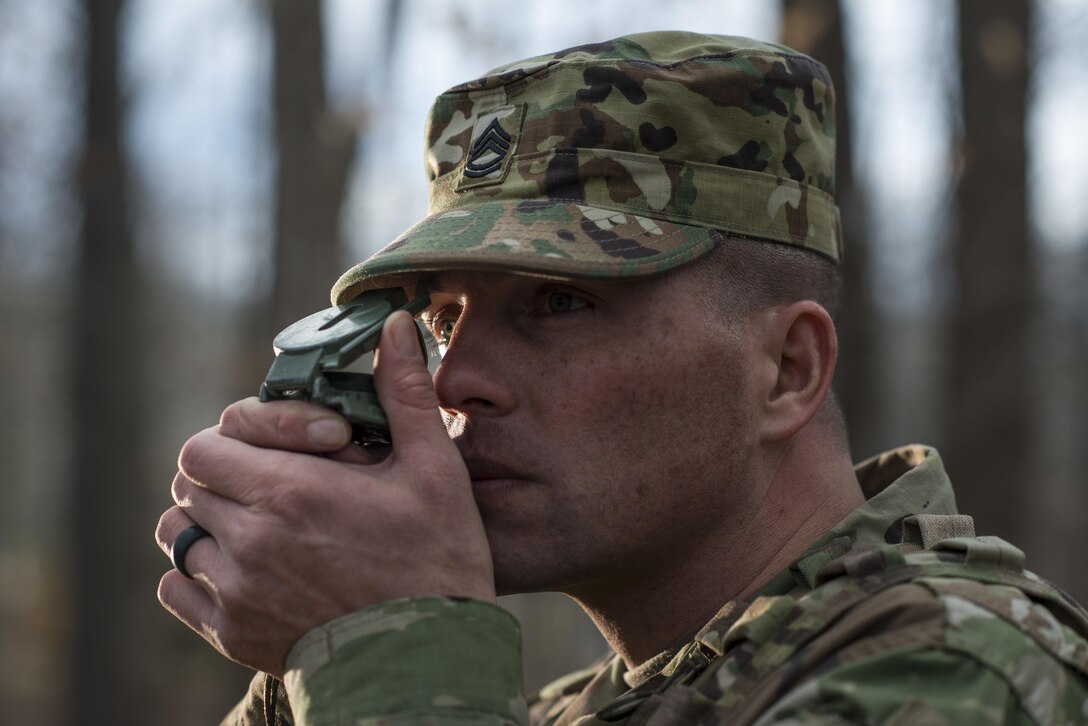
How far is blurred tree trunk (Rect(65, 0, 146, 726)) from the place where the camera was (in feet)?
35.9

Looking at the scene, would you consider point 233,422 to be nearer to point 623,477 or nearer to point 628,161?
point 623,477

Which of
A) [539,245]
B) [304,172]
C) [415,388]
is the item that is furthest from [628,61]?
[304,172]

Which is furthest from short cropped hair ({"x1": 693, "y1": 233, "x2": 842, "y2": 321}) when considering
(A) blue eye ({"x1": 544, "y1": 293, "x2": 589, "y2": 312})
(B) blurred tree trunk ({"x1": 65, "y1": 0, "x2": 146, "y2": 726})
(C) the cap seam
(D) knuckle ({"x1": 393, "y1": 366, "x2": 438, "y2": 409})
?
(B) blurred tree trunk ({"x1": 65, "y1": 0, "x2": 146, "y2": 726})

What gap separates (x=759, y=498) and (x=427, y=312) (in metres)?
0.94

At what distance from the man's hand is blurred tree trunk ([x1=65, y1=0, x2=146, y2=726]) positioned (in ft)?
31.1

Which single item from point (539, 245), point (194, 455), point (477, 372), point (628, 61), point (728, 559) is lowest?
point (728, 559)

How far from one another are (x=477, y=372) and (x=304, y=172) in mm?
4959

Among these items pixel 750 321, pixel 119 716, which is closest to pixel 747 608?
pixel 750 321

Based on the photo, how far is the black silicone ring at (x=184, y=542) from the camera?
2266 millimetres

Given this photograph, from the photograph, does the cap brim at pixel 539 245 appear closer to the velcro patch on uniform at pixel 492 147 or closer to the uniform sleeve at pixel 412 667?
the velcro patch on uniform at pixel 492 147

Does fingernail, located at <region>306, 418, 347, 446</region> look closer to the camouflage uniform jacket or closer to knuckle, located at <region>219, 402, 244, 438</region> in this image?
knuckle, located at <region>219, 402, 244, 438</region>

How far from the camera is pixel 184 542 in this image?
227cm

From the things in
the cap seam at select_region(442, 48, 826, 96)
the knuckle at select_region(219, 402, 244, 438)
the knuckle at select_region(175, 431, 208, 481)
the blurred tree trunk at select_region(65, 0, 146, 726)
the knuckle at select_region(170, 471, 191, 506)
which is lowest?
the blurred tree trunk at select_region(65, 0, 146, 726)

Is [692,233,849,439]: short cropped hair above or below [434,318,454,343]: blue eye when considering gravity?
above
